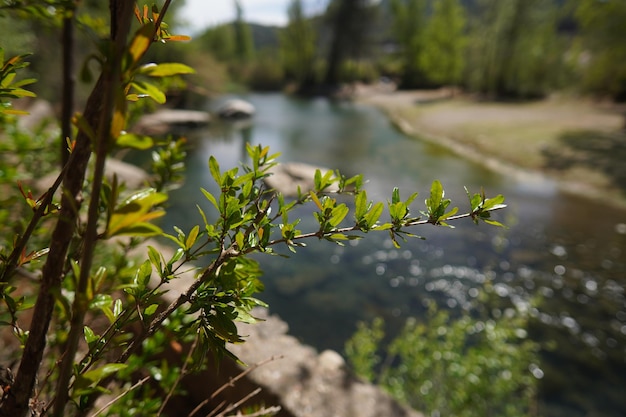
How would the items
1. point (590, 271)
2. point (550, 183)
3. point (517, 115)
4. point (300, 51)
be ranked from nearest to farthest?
point (590, 271) < point (550, 183) < point (517, 115) < point (300, 51)

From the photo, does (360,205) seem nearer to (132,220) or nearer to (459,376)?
(132,220)

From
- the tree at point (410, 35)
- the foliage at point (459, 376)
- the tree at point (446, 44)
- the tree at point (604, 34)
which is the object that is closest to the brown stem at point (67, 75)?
the foliage at point (459, 376)

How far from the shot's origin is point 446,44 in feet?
103

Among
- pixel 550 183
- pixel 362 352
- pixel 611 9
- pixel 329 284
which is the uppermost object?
pixel 611 9

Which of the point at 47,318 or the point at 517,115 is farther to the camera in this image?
the point at 517,115

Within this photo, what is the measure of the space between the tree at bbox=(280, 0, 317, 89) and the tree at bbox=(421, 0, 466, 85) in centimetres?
1619

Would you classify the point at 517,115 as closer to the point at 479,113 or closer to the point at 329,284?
the point at 479,113

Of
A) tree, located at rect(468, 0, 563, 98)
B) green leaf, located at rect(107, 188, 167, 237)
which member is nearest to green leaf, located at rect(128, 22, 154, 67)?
green leaf, located at rect(107, 188, 167, 237)

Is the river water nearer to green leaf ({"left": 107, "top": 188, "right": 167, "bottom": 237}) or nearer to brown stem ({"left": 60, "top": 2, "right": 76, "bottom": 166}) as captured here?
green leaf ({"left": 107, "top": 188, "right": 167, "bottom": 237})

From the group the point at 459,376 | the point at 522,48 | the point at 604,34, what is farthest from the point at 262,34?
the point at 459,376

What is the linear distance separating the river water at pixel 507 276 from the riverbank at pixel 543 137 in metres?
1.05

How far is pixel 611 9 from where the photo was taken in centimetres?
1330

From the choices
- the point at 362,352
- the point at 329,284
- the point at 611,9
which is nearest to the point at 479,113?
the point at 611,9

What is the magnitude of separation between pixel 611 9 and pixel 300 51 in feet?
120
